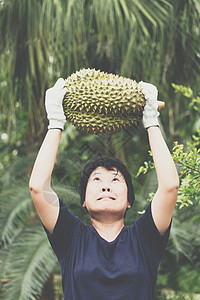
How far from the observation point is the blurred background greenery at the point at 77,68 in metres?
3.62

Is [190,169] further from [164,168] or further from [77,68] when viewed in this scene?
[77,68]

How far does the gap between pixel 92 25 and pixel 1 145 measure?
10.0 feet

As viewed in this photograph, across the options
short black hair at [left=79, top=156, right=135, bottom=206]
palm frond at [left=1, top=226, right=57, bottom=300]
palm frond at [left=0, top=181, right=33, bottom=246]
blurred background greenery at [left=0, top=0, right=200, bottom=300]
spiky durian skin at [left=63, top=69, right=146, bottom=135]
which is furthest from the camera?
palm frond at [left=0, top=181, right=33, bottom=246]

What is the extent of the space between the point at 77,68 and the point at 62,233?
90.7 inches

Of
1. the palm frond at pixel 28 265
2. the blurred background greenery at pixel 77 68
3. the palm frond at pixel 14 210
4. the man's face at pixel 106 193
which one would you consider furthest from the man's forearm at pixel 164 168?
the palm frond at pixel 14 210

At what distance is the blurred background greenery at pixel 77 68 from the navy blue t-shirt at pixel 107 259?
1364 mm

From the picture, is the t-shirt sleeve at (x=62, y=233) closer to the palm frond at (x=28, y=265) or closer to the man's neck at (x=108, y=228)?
the man's neck at (x=108, y=228)

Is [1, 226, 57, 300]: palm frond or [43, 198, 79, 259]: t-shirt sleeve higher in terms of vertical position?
[43, 198, 79, 259]: t-shirt sleeve

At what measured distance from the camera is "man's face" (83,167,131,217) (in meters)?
1.74

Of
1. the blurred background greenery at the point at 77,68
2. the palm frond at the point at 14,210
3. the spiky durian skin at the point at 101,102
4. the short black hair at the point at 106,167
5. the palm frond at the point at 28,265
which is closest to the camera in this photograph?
the spiky durian skin at the point at 101,102

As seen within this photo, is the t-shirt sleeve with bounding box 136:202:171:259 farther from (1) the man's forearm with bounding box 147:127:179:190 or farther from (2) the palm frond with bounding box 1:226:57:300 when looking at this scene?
(2) the palm frond with bounding box 1:226:57:300

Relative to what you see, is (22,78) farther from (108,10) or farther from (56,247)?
(56,247)

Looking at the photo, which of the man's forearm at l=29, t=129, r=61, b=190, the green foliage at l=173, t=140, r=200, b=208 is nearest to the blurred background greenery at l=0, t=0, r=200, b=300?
the green foliage at l=173, t=140, r=200, b=208

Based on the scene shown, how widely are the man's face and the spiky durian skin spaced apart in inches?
8.2
